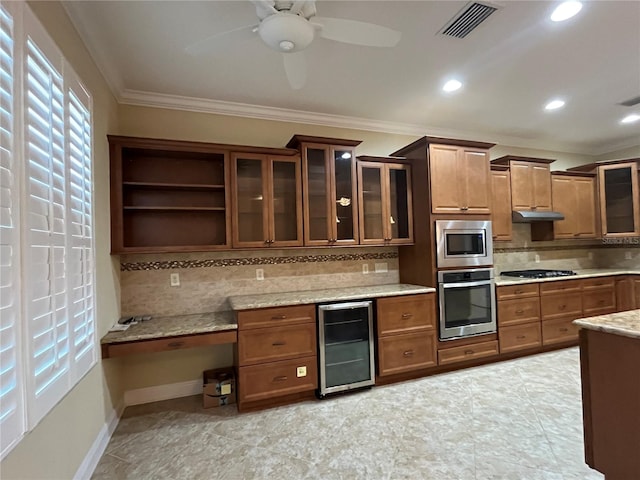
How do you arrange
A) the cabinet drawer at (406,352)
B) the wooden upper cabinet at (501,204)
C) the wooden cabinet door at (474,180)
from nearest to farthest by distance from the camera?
the cabinet drawer at (406,352) → the wooden cabinet door at (474,180) → the wooden upper cabinet at (501,204)

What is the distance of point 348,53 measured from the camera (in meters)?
2.45

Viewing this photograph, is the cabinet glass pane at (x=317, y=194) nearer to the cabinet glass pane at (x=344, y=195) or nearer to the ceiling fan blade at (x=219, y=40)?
the cabinet glass pane at (x=344, y=195)

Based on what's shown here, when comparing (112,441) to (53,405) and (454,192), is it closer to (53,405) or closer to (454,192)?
(53,405)

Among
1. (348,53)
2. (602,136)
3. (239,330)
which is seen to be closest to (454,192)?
(348,53)

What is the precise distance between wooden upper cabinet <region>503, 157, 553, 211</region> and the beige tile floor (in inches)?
87.6

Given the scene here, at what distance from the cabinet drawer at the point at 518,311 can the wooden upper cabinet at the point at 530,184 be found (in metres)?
1.24

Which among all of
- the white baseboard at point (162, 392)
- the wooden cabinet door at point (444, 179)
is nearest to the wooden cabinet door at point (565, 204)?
the wooden cabinet door at point (444, 179)

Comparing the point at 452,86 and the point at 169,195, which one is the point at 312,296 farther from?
the point at 452,86

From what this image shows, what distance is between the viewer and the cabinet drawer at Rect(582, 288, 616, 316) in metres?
4.11

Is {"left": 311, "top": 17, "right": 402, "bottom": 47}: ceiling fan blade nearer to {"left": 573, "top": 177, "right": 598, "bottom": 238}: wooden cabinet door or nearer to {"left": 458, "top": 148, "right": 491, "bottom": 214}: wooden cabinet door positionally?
{"left": 458, "top": 148, "right": 491, "bottom": 214}: wooden cabinet door

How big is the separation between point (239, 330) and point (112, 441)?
115 centimetres

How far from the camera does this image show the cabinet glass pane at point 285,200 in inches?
123

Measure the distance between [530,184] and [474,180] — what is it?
1.29m

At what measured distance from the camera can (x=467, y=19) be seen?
2.09 meters
